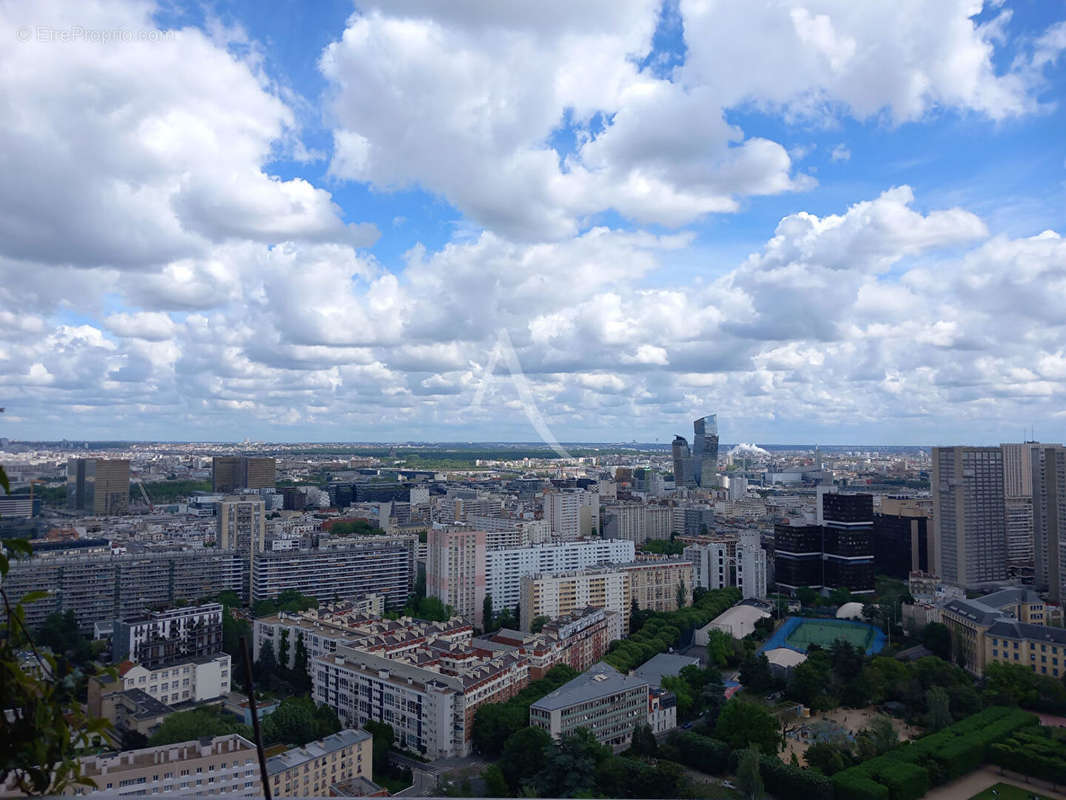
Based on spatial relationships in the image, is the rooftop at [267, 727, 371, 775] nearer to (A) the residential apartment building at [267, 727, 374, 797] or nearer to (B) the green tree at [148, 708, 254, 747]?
(A) the residential apartment building at [267, 727, 374, 797]

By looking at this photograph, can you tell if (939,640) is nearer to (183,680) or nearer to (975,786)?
(975,786)

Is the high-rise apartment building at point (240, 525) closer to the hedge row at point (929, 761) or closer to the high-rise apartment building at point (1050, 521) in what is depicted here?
the hedge row at point (929, 761)

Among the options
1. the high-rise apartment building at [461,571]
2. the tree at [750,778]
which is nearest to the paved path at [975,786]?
the tree at [750,778]

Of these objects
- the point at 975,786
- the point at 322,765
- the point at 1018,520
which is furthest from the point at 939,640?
the point at 322,765

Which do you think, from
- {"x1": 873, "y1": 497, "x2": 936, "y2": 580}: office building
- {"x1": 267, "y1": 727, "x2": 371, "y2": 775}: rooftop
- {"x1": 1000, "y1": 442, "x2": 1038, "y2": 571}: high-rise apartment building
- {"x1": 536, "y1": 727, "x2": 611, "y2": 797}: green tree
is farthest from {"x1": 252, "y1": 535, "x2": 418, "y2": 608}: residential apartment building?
{"x1": 1000, "y1": 442, "x2": 1038, "y2": 571}: high-rise apartment building

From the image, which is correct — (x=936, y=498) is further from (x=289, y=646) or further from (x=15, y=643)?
(x=15, y=643)

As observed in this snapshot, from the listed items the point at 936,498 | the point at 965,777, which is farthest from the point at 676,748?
the point at 936,498
